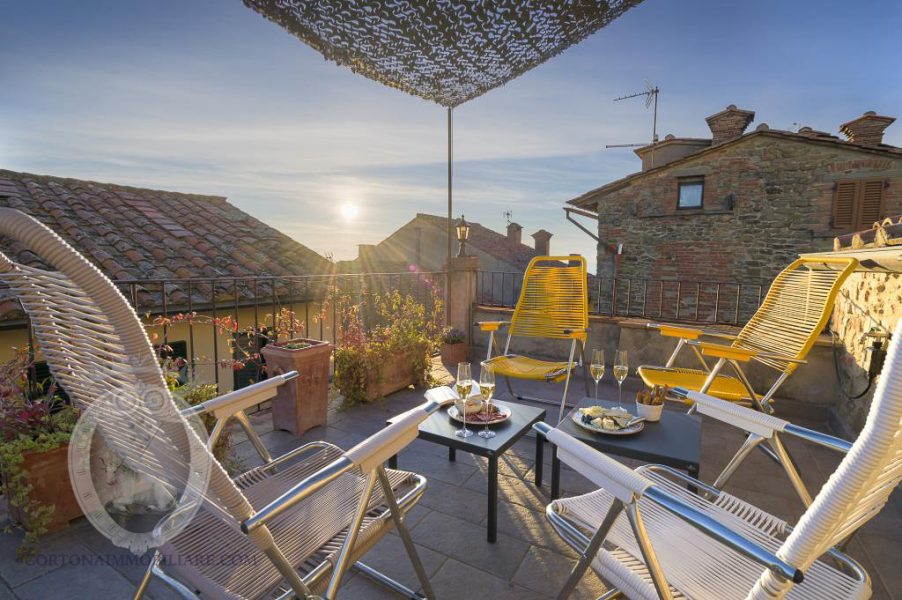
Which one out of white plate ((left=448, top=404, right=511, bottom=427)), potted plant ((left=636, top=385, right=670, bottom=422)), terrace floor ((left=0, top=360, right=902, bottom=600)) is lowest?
terrace floor ((left=0, top=360, right=902, bottom=600))

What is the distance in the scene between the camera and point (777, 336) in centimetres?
291

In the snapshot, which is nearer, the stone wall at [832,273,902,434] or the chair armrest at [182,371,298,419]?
the chair armrest at [182,371,298,419]

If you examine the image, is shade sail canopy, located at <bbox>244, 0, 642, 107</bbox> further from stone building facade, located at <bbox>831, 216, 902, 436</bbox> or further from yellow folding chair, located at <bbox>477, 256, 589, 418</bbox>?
stone building facade, located at <bbox>831, 216, 902, 436</bbox>

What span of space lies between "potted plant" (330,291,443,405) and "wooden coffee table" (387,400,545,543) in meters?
1.27

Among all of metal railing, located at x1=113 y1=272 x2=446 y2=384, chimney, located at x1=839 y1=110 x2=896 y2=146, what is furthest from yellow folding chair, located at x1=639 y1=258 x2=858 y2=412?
chimney, located at x1=839 y1=110 x2=896 y2=146

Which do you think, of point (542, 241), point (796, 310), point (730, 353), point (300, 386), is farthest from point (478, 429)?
point (542, 241)

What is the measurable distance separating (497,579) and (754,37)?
21.0 ft

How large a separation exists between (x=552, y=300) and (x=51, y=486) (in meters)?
3.34

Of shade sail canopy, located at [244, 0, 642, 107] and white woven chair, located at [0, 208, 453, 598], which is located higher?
shade sail canopy, located at [244, 0, 642, 107]

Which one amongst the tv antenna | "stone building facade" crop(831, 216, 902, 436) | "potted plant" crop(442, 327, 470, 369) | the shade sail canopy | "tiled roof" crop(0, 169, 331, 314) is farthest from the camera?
the tv antenna

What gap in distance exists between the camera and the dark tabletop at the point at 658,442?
1716 mm

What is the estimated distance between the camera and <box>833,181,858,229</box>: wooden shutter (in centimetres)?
843

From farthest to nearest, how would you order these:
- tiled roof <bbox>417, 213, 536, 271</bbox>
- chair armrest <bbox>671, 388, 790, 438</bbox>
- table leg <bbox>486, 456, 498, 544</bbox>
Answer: tiled roof <bbox>417, 213, 536, 271</bbox>
table leg <bbox>486, 456, 498, 544</bbox>
chair armrest <bbox>671, 388, 790, 438</bbox>

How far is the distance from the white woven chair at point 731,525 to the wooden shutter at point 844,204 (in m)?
10.0
